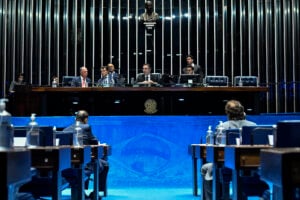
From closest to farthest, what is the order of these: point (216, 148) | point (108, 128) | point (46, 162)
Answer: point (46, 162)
point (216, 148)
point (108, 128)

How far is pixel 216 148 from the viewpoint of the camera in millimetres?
5387

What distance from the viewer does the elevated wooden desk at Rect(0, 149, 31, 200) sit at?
224 centimetres

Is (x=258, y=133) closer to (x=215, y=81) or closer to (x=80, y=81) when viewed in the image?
(x=215, y=81)

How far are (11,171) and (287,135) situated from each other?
1.63m

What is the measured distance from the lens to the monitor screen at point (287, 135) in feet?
10.5

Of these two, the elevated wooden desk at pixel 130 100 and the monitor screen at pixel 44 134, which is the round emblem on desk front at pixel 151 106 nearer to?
the elevated wooden desk at pixel 130 100

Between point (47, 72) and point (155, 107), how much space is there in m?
5.88

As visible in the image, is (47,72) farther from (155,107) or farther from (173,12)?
(155,107)

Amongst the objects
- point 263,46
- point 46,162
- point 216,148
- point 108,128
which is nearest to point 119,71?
point 263,46

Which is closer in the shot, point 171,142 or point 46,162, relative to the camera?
point 46,162

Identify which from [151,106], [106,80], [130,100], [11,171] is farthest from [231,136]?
[106,80]

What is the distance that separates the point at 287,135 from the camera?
127 inches

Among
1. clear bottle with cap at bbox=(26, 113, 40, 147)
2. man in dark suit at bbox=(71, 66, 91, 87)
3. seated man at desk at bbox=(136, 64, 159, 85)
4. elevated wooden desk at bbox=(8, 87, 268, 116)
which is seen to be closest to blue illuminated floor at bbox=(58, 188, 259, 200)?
elevated wooden desk at bbox=(8, 87, 268, 116)

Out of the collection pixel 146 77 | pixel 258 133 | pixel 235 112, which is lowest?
pixel 258 133
